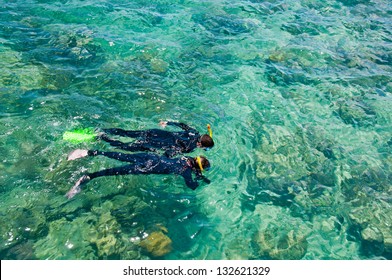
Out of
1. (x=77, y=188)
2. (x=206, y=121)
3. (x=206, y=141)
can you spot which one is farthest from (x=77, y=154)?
(x=206, y=121)

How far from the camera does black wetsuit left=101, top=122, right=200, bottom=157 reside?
8.84 m

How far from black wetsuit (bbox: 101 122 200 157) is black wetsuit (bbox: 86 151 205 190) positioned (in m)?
0.51

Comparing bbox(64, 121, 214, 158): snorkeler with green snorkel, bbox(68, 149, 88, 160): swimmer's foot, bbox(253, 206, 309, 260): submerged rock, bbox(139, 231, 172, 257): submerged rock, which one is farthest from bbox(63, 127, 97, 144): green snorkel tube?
bbox(253, 206, 309, 260): submerged rock

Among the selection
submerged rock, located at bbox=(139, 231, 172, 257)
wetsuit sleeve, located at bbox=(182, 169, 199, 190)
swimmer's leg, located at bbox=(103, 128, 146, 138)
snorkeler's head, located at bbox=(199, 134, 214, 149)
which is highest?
snorkeler's head, located at bbox=(199, 134, 214, 149)

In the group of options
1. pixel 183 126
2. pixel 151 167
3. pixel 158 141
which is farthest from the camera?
pixel 183 126

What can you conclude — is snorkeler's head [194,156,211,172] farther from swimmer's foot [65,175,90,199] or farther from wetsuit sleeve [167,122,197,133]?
swimmer's foot [65,175,90,199]

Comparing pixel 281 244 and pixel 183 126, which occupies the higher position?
pixel 183 126

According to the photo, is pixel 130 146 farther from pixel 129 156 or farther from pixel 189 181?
pixel 189 181

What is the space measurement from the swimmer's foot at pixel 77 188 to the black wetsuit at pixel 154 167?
0.41ft

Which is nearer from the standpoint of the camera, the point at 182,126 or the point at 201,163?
the point at 201,163

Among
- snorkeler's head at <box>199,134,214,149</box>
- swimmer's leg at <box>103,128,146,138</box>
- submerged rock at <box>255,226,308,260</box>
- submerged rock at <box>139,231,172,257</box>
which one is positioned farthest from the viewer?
swimmer's leg at <box>103,128,146,138</box>

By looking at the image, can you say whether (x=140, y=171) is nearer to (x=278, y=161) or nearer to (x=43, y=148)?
(x=43, y=148)

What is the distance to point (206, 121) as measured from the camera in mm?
10727

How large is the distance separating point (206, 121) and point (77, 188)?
469cm
